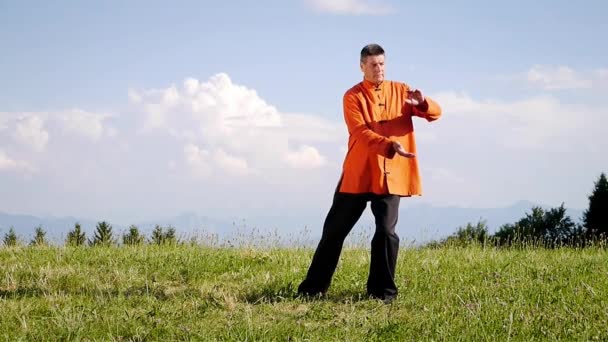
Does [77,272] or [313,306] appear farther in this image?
[77,272]

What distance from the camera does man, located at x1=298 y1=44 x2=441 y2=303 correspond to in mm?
8391

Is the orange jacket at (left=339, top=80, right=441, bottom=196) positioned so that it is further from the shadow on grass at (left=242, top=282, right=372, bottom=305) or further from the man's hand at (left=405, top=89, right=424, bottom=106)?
the shadow on grass at (left=242, top=282, right=372, bottom=305)

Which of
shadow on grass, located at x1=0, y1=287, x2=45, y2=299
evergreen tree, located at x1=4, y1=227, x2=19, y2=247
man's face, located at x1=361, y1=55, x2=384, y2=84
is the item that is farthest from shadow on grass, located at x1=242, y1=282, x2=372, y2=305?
evergreen tree, located at x1=4, y1=227, x2=19, y2=247

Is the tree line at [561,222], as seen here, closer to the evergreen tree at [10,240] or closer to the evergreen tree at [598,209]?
the evergreen tree at [598,209]

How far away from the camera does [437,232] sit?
15273 millimetres

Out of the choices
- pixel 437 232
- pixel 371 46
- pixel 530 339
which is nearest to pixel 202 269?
pixel 371 46

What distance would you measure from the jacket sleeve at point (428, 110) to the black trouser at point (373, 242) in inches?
37.5

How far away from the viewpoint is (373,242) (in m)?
8.55

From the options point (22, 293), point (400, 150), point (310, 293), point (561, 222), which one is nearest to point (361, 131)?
point (400, 150)

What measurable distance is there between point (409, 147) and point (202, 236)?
634 cm

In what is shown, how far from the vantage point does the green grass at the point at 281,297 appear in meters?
7.28

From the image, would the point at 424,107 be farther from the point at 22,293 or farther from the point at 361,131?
the point at 22,293

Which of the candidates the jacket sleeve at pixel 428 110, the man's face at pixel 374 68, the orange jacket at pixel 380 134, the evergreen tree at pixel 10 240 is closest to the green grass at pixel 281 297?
the orange jacket at pixel 380 134

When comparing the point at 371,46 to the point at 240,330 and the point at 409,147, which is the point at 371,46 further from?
the point at 240,330
